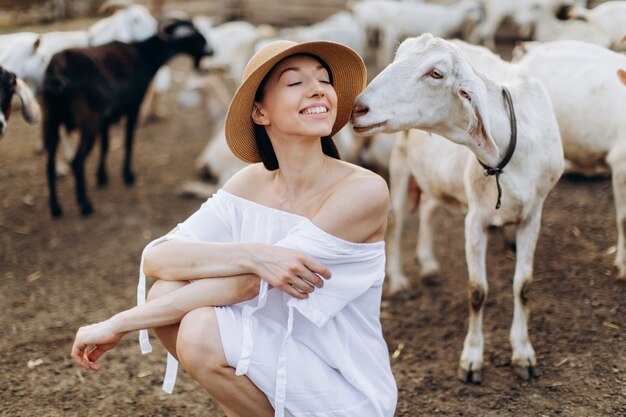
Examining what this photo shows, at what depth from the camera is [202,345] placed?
2320 mm

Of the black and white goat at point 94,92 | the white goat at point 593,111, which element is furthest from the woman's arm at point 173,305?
the black and white goat at point 94,92

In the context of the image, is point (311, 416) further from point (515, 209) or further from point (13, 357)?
point (13, 357)

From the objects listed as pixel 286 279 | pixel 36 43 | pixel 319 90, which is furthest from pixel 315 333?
pixel 36 43

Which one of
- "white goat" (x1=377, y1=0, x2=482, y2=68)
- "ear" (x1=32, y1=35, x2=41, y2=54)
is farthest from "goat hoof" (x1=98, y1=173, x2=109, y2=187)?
"white goat" (x1=377, y1=0, x2=482, y2=68)

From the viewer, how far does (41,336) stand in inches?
160

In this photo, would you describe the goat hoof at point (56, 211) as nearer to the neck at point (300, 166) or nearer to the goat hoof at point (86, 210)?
the goat hoof at point (86, 210)

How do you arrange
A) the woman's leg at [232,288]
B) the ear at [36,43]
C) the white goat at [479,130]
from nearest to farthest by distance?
1. the woman's leg at [232,288]
2. the white goat at [479,130]
3. the ear at [36,43]

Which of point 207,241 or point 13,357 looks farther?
point 13,357

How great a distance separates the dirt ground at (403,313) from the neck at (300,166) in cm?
126

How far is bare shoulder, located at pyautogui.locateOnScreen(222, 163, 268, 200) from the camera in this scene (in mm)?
2686

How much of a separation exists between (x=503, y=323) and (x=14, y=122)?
6793 millimetres

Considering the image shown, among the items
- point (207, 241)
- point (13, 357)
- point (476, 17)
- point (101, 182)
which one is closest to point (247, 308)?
point (207, 241)

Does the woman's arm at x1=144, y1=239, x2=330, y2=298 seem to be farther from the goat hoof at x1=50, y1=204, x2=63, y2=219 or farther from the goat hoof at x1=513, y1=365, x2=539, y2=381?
the goat hoof at x1=50, y1=204, x2=63, y2=219

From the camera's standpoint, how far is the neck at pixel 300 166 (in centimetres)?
256
